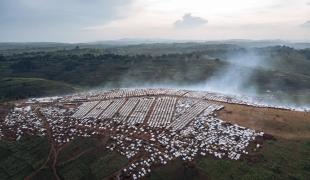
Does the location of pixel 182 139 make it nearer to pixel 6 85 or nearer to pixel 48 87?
pixel 48 87

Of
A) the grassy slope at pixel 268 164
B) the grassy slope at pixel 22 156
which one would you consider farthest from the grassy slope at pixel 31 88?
the grassy slope at pixel 268 164

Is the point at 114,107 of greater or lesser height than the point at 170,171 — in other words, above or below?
above

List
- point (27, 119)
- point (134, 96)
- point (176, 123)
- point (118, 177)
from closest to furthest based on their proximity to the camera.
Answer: point (118, 177)
point (176, 123)
point (27, 119)
point (134, 96)

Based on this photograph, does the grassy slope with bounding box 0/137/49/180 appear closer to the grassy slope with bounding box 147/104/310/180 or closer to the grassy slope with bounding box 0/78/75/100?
the grassy slope with bounding box 147/104/310/180

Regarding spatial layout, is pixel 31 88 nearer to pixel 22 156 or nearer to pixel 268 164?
pixel 22 156

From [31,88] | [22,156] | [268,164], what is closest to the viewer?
[268,164]

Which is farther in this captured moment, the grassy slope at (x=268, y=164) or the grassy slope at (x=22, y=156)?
the grassy slope at (x=22, y=156)

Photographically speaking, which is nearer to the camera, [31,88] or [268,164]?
[268,164]

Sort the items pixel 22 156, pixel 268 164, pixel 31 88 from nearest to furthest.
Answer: pixel 268 164
pixel 22 156
pixel 31 88

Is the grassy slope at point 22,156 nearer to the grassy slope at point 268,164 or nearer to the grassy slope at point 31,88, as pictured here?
the grassy slope at point 268,164

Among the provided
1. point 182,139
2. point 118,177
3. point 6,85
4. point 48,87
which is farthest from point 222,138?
point 6,85

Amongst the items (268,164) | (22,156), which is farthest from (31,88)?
(268,164)
